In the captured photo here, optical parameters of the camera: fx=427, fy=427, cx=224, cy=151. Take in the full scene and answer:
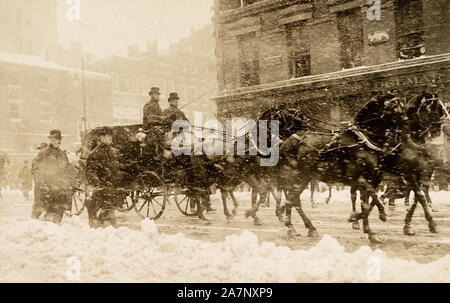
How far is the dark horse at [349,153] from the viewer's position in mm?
6980

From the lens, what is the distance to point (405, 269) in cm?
457

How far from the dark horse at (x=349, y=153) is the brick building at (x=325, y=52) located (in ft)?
Answer: 24.1

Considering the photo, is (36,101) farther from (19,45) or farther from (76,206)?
(19,45)

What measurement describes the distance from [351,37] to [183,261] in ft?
42.6

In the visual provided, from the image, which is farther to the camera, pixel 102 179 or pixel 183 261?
pixel 102 179

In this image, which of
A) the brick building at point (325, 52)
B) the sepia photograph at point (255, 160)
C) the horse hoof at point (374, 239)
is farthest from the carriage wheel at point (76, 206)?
the brick building at point (325, 52)

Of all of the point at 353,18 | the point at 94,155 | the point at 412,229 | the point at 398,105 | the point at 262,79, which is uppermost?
the point at 353,18

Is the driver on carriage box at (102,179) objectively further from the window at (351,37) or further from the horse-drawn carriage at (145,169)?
the window at (351,37)

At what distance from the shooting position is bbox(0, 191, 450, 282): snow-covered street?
459cm

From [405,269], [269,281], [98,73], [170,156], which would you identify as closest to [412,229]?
[405,269]

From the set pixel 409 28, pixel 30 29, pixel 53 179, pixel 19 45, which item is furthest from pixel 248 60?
pixel 19 45

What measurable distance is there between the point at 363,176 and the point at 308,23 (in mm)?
11091

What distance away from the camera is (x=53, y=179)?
8.70 metres
